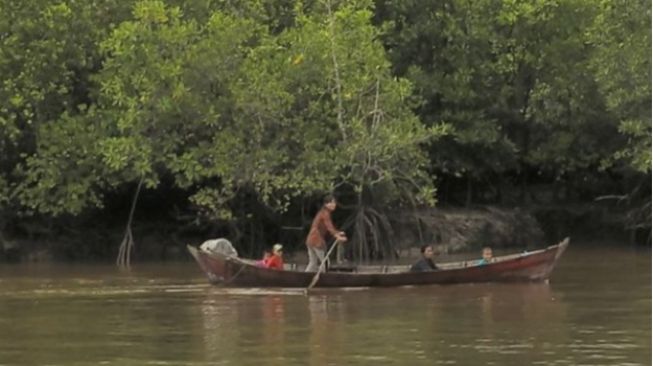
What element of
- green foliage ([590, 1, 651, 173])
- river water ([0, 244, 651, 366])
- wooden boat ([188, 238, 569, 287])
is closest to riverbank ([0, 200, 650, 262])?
green foliage ([590, 1, 651, 173])

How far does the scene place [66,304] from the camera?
24.8 meters

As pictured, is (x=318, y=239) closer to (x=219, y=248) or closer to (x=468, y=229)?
(x=219, y=248)

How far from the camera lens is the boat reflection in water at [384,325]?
59.4 feet

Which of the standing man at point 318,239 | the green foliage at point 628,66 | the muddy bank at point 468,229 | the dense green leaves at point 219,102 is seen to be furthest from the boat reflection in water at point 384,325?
the muddy bank at point 468,229

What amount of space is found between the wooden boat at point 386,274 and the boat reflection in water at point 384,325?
18 cm

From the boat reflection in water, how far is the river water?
0.8 inches

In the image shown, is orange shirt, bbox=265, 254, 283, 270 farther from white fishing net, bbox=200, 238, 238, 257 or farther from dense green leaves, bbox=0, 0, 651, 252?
dense green leaves, bbox=0, 0, 651, 252

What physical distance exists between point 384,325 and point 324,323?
968 millimetres

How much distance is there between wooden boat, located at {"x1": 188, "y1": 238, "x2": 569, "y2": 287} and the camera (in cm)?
2631

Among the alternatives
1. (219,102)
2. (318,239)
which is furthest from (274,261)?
(219,102)

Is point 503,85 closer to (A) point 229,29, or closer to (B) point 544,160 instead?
(B) point 544,160

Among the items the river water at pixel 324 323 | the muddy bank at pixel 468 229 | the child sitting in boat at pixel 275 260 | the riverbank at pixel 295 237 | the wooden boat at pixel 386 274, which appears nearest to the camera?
the river water at pixel 324 323

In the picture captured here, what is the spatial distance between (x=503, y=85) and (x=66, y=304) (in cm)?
1804

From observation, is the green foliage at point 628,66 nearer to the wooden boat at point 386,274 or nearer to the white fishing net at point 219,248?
the wooden boat at point 386,274
